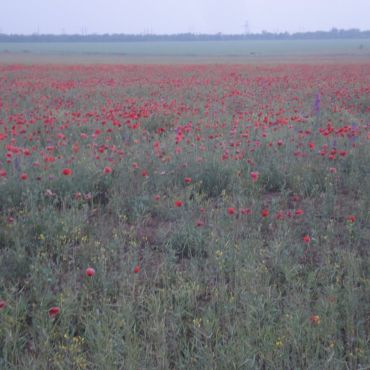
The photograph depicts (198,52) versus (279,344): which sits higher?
(279,344)

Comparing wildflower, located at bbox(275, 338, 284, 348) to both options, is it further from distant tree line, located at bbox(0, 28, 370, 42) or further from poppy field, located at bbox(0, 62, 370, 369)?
distant tree line, located at bbox(0, 28, 370, 42)

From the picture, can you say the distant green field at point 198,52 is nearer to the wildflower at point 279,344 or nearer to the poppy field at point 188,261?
the poppy field at point 188,261

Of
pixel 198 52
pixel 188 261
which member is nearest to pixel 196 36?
pixel 198 52

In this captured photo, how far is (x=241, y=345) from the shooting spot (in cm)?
277

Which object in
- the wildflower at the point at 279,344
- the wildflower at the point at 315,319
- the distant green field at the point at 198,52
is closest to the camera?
the wildflower at the point at 279,344

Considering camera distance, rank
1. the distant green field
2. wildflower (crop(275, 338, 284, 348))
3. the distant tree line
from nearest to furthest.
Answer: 1. wildflower (crop(275, 338, 284, 348))
2. the distant green field
3. the distant tree line

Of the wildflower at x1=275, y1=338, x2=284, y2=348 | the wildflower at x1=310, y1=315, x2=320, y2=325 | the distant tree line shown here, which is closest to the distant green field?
the wildflower at x1=310, y1=315, x2=320, y2=325

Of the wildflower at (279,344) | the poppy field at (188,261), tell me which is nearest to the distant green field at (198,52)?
the poppy field at (188,261)

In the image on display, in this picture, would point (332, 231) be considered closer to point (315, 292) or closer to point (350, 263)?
point (350, 263)

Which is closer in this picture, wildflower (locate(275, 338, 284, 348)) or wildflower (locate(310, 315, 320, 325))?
wildflower (locate(275, 338, 284, 348))

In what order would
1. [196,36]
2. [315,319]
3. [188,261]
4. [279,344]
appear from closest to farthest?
[279,344], [315,319], [188,261], [196,36]

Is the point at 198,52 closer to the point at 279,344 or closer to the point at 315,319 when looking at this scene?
the point at 315,319

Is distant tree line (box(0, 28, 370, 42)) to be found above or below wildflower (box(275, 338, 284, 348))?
below

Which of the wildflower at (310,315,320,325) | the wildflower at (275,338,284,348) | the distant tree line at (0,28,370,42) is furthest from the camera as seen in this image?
the distant tree line at (0,28,370,42)
